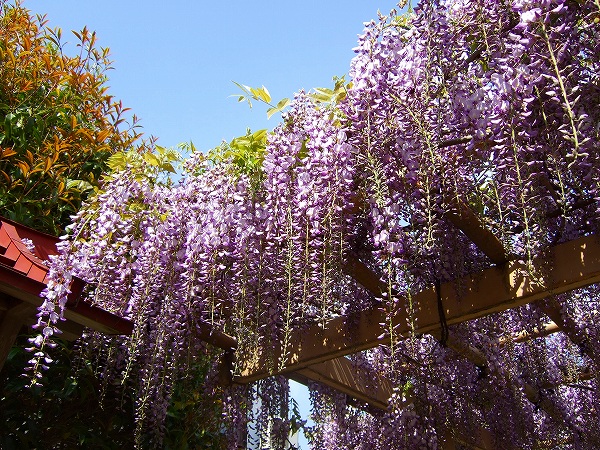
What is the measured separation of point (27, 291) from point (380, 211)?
1351 millimetres

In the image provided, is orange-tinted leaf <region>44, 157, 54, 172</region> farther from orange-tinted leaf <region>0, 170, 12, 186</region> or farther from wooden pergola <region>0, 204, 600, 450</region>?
wooden pergola <region>0, 204, 600, 450</region>

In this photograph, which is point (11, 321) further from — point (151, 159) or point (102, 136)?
point (102, 136)

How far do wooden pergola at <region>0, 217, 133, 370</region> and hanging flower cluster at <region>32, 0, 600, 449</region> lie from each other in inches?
2.9

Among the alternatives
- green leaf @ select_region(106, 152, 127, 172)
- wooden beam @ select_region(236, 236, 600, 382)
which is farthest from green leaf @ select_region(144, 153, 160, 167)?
wooden beam @ select_region(236, 236, 600, 382)

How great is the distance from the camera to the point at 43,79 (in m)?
3.50

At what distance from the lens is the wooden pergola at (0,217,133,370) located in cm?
230

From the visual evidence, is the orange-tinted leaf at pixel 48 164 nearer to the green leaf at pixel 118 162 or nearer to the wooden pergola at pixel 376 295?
the green leaf at pixel 118 162

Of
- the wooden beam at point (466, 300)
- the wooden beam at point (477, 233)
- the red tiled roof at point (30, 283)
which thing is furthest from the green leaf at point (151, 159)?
the wooden beam at point (477, 233)

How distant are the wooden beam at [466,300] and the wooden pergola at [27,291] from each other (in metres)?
0.73

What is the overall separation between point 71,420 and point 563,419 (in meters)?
3.32

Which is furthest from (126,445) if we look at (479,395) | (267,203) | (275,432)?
(479,395)

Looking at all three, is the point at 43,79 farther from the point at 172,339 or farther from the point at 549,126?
the point at 549,126

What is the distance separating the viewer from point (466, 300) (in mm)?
2682

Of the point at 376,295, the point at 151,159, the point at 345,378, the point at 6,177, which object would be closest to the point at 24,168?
the point at 6,177
